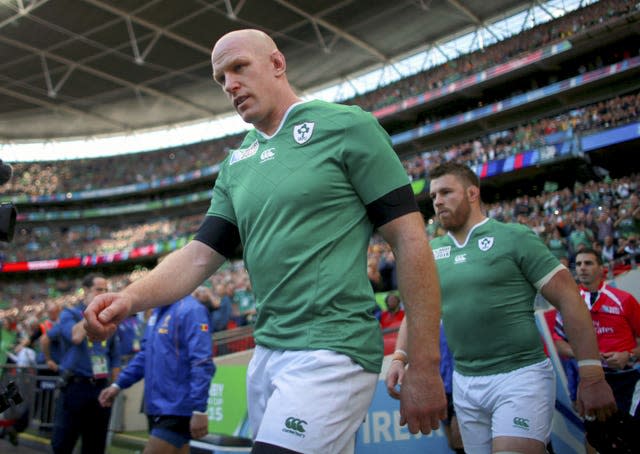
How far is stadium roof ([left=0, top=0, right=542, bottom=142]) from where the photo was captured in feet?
82.9

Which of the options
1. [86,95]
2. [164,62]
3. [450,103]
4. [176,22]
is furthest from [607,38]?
[86,95]

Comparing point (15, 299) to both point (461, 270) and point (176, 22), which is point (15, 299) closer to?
point (176, 22)

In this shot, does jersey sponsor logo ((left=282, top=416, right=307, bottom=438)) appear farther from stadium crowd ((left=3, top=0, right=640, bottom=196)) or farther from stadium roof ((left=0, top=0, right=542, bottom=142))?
stadium roof ((left=0, top=0, right=542, bottom=142))

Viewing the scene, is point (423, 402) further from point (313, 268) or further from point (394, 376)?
point (394, 376)

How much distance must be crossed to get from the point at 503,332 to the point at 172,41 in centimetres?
2736

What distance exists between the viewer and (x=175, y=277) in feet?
6.49

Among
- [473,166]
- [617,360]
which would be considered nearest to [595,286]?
[617,360]

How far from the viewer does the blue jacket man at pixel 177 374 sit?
3895 millimetres

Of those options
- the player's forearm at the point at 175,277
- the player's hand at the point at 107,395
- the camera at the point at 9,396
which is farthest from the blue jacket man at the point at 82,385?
the player's forearm at the point at 175,277

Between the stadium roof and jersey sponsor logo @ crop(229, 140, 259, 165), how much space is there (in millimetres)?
23581

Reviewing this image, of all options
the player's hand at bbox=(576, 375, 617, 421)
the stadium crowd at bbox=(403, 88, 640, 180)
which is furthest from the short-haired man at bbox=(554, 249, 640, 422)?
the stadium crowd at bbox=(403, 88, 640, 180)

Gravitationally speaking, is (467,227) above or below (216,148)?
below

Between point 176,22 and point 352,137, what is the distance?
26778mm

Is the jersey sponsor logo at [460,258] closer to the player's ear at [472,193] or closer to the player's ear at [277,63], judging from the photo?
the player's ear at [472,193]
